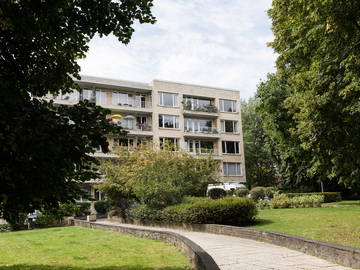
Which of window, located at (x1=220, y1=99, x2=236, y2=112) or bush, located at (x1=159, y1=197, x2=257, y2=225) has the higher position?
window, located at (x1=220, y1=99, x2=236, y2=112)

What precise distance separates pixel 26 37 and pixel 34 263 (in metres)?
6.10

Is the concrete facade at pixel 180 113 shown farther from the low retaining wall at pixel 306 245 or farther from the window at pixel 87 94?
the low retaining wall at pixel 306 245

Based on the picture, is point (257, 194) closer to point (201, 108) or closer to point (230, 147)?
point (230, 147)

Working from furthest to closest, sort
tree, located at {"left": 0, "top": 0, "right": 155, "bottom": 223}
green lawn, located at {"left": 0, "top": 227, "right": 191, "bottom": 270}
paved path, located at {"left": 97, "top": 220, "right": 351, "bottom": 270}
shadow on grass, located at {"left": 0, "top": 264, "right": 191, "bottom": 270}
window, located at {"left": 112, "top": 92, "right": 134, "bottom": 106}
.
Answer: window, located at {"left": 112, "top": 92, "right": 134, "bottom": 106} < green lawn, located at {"left": 0, "top": 227, "right": 191, "bottom": 270} < shadow on grass, located at {"left": 0, "top": 264, "right": 191, "bottom": 270} < paved path, located at {"left": 97, "top": 220, "right": 351, "bottom": 270} < tree, located at {"left": 0, "top": 0, "right": 155, "bottom": 223}

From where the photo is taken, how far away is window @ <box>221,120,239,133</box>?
52.2 meters

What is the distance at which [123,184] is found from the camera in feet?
87.1

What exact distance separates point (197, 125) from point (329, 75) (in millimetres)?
36966

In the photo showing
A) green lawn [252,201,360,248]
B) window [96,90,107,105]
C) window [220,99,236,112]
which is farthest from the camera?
window [220,99,236,112]

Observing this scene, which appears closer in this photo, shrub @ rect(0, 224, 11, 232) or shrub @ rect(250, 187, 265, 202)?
shrub @ rect(0, 224, 11, 232)

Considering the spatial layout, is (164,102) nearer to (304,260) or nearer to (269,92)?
(269,92)

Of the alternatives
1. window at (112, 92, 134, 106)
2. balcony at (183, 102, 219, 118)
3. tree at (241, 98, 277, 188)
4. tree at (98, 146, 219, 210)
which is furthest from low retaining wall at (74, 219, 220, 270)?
tree at (241, 98, 277, 188)

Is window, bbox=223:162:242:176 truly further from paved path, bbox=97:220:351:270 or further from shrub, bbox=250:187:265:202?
paved path, bbox=97:220:351:270

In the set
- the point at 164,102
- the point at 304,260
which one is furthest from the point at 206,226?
the point at 164,102

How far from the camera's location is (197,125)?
1991 inches
